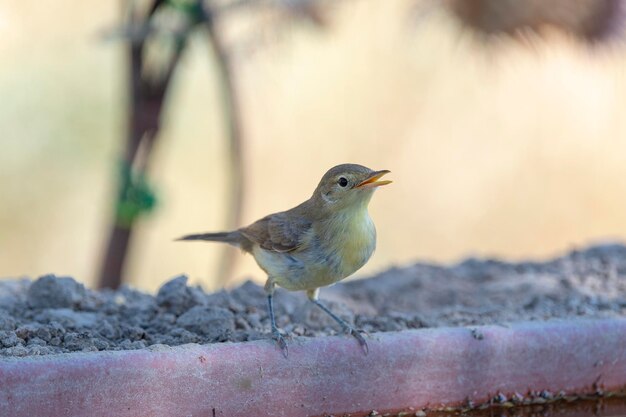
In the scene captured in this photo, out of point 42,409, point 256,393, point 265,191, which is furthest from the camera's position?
point 265,191

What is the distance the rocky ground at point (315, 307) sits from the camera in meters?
3.63

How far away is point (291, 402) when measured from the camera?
3193mm

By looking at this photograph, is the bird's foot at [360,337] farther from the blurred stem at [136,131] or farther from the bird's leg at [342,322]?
the blurred stem at [136,131]

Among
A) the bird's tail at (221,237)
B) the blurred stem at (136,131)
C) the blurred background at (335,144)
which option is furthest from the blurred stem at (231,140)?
the bird's tail at (221,237)

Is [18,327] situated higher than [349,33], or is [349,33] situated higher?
[349,33]

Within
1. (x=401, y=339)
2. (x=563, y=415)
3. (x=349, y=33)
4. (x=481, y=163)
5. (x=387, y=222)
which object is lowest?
(x=563, y=415)

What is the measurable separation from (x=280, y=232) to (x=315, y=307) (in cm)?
44

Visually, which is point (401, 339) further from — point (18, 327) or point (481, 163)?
point (481, 163)

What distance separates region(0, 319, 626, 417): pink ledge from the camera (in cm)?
282

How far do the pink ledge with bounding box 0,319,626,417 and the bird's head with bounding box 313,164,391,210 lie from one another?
694mm

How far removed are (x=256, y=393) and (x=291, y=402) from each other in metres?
0.13

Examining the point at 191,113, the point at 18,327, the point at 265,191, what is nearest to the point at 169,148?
the point at 191,113

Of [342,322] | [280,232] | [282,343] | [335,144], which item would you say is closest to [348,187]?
[280,232]

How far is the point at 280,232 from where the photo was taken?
4133mm
